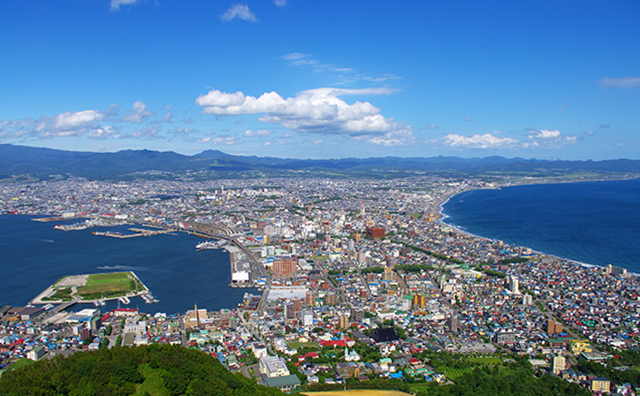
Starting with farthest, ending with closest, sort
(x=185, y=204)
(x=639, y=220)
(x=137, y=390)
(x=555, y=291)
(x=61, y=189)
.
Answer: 1. (x=61, y=189)
2. (x=185, y=204)
3. (x=639, y=220)
4. (x=555, y=291)
5. (x=137, y=390)

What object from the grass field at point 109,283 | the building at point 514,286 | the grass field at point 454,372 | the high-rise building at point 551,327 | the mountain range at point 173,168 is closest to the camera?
the grass field at point 454,372

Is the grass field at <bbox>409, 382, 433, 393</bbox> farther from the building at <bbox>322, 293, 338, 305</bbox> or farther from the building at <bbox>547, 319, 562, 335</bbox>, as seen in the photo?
the building at <bbox>322, 293, 338, 305</bbox>

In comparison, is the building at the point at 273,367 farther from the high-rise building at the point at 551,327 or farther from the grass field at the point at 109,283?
the grass field at the point at 109,283

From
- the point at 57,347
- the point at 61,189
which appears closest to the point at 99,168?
the point at 61,189

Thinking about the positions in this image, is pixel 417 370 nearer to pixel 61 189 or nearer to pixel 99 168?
pixel 61 189

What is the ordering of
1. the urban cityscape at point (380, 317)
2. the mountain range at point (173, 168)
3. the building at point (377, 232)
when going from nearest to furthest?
the urban cityscape at point (380, 317)
the building at point (377, 232)
the mountain range at point (173, 168)

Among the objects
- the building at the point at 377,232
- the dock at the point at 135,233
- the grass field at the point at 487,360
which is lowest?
the grass field at the point at 487,360

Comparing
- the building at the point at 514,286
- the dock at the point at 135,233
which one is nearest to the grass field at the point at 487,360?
the building at the point at 514,286
